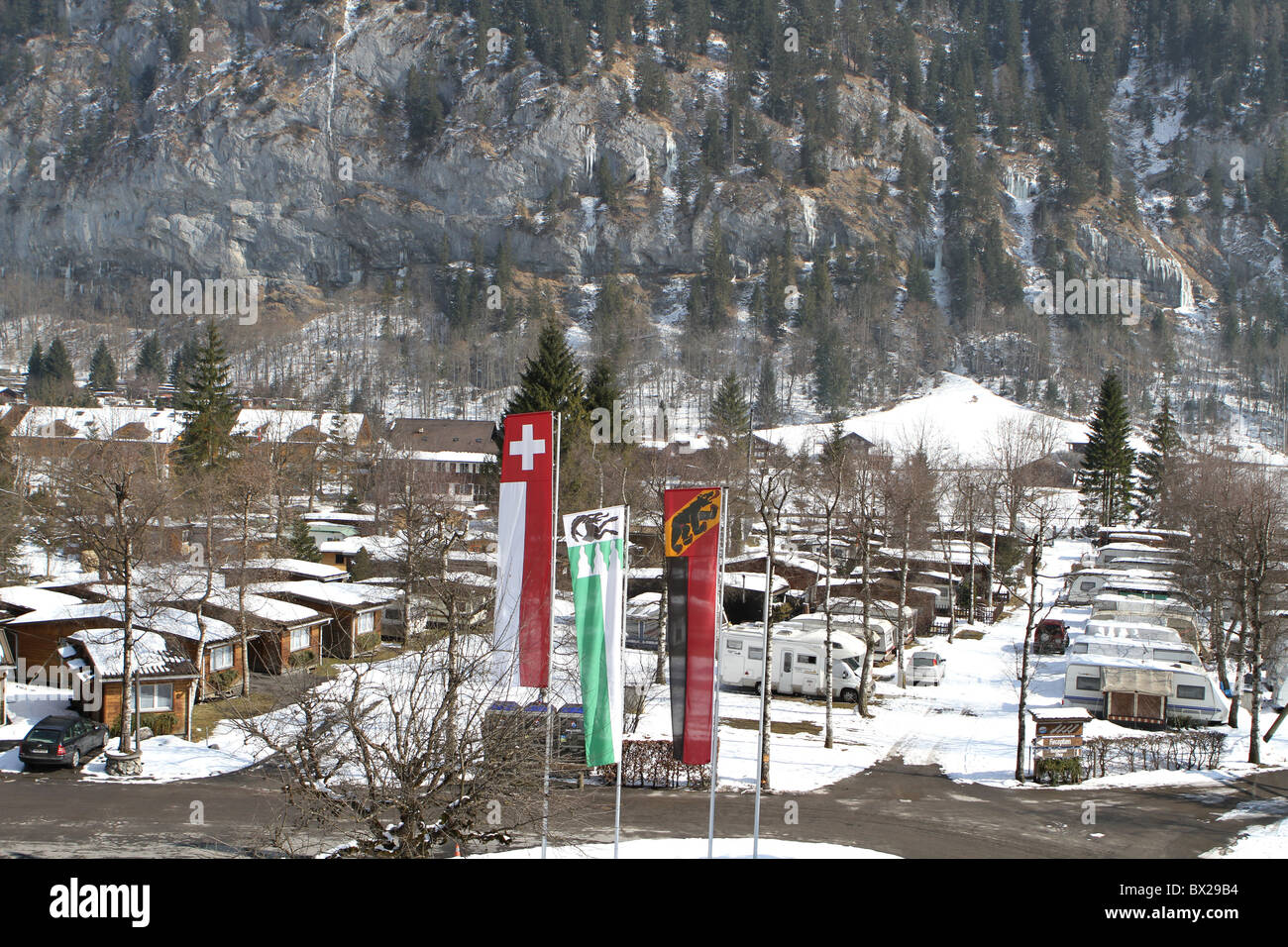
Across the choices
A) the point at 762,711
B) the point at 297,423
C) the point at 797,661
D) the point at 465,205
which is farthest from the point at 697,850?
the point at 465,205

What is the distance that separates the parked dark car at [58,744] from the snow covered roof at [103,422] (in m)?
50.3

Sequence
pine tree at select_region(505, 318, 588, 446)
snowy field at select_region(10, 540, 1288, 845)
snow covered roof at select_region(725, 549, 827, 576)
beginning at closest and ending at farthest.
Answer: snowy field at select_region(10, 540, 1288, 845)
snow covered roof at select_region(725, 549, 827, 576)
pine tree at select_region(505, 318, 588, 446)

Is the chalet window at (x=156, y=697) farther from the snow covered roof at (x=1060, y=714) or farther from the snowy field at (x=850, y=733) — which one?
the snow covered roof at (x=1060, y=714)

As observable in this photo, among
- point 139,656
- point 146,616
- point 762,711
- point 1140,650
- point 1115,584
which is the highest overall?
point 762,711

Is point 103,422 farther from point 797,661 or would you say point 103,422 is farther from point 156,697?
point 797,661

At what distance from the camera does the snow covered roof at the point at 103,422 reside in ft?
237

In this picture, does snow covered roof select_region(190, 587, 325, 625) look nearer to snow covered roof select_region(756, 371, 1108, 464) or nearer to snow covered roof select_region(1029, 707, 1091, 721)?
snow covered roof select_region(1029, 707, 1091, 721)

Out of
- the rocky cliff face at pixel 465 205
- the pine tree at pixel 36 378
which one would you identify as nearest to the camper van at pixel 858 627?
the pine tree at pixel 36 378

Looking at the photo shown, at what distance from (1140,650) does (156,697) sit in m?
26.3

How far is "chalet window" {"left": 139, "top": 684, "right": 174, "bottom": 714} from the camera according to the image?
23.8 metres

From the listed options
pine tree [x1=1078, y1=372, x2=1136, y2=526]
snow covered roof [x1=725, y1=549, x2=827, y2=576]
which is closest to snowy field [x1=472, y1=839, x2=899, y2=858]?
snow covered roof [x1=725, y1=549, x2=827, y2=576]

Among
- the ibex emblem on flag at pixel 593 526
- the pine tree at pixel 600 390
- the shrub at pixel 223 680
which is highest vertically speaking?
the pine tree at pixel 600 390

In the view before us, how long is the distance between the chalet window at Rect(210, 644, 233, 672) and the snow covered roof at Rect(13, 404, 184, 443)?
44744mm

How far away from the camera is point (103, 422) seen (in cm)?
7425
